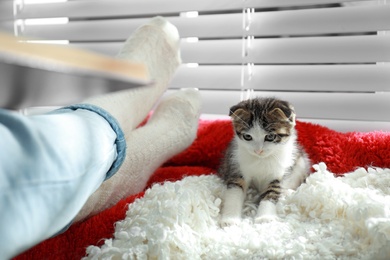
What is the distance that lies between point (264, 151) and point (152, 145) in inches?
11.6

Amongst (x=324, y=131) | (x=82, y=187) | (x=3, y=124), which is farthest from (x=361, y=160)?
(x=3, y=124)

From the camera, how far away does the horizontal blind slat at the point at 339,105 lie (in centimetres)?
128

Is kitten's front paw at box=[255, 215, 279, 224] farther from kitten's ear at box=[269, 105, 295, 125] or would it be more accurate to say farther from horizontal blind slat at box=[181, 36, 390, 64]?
horizontal blind slat at box=[181, 36, 390, 64]

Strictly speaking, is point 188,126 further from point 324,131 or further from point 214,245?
point 214,245

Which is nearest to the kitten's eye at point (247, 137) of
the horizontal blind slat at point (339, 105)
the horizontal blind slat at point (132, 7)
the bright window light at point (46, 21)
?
the horizontal blind slat at point (339, 105)

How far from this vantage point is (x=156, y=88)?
1.31 metres

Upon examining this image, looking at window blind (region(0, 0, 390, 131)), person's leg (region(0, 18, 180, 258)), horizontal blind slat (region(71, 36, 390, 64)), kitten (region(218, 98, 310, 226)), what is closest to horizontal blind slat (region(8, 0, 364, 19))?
window blind (region(0, 0, 390, 131))

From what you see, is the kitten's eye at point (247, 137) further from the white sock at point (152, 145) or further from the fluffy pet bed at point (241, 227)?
the white sock at point (152, 145)

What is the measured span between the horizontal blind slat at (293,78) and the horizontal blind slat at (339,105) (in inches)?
0.9

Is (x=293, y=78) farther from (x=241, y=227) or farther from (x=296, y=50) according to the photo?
(x=241, y=227)

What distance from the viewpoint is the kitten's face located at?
1.04m

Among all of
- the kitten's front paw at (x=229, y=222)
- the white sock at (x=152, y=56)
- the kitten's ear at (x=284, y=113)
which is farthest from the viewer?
the white sock at (x=152, y=56)

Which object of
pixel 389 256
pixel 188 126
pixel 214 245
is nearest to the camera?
pixel 389 256

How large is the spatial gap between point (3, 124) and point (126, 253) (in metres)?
0.33
